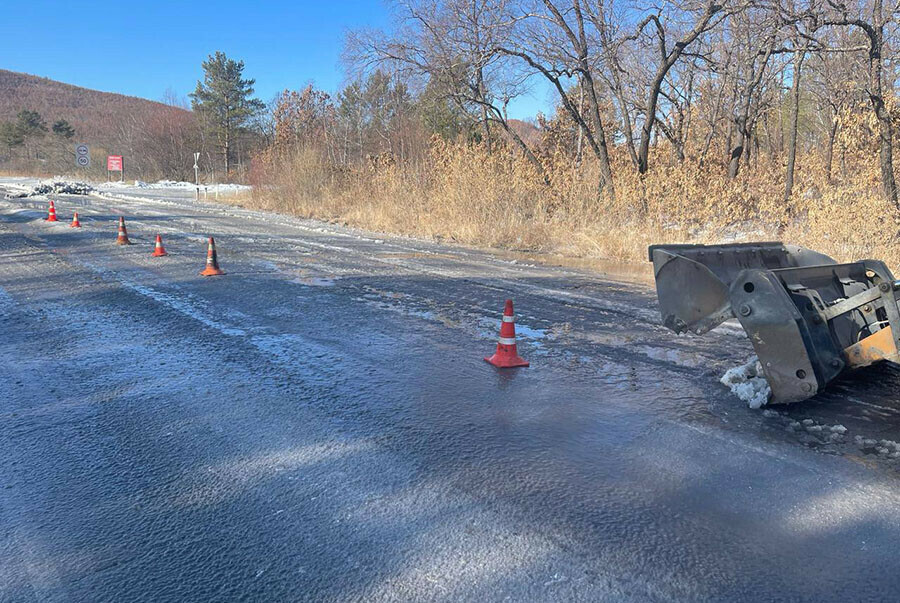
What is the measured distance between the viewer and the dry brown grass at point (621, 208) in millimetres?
12289

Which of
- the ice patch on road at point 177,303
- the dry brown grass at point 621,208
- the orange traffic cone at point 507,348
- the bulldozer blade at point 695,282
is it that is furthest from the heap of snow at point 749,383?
the dry brown grass at point 621,208

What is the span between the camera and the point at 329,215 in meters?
26.1

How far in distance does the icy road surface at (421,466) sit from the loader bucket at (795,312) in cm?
37

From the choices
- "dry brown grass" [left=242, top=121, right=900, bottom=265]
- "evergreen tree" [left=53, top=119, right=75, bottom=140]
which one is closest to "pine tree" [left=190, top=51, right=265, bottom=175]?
"evergreen tree" [left=53, top=119, right=75, bottom=140]

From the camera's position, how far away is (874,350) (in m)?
4.54

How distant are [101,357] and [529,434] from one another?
4.22 m

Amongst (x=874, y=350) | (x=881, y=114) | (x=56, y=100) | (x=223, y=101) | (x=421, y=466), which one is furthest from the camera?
(x=56, y=100)

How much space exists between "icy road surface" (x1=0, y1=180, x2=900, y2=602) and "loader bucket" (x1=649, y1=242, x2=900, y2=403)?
37 centimetres

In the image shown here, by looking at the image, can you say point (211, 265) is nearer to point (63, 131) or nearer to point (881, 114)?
point (881, 114)

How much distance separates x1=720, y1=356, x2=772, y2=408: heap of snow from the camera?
483 cm

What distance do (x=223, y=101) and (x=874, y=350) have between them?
73308 millimetres

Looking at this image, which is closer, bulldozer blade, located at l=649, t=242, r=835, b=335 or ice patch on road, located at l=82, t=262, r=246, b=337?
bulldozer blade, located at l=649, t=242, r=835, b=335

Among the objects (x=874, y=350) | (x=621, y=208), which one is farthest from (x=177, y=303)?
(x=621, y=208)

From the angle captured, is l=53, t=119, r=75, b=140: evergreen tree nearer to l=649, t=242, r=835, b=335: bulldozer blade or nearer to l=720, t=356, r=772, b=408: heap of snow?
l=649, t=242, r=835, b=335: bulldozer blade
